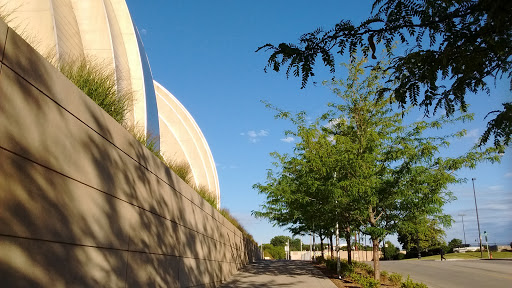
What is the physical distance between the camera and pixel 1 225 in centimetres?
315

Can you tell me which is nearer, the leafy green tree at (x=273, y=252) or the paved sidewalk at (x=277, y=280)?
the paved sidewalk at (x=277, y=280)

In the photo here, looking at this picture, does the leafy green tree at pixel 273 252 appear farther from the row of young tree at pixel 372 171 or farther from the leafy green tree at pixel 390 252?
the row of young tree at pixel 372 171

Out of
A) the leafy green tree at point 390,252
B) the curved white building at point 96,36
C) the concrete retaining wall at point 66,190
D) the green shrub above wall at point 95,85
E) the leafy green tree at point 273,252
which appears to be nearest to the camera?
the concrete retaining wall at point 66,190

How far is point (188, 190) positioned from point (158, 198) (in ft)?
8.92

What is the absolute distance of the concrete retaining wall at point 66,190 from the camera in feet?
11.0

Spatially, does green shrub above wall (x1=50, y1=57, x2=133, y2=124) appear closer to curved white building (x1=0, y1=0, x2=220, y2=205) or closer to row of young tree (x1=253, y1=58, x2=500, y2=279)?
curved white building (x1=0, y1=0, x2=220, y2=205)

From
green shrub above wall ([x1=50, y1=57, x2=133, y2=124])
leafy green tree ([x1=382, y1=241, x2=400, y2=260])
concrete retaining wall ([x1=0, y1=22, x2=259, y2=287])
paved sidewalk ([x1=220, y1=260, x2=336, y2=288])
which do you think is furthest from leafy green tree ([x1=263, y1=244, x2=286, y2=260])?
green shrub above wall ([x1=50, y1=57, x2=133, y2=124])

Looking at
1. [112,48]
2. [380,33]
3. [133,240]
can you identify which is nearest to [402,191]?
[133,240]

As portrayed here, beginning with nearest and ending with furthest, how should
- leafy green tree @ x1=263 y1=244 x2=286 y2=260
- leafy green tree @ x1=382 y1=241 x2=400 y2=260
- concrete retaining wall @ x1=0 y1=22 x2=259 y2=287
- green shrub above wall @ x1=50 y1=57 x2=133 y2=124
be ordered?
concrete retaining wall @ x1=0 y1=22 x2=259 y2=287, green shrub above wall @ x1=50 y1=57 x2=133 y2=124, leafy green tree @ x1=263 y1=244 x2=286 y2=260, leafy green tree @ x1=382 y1=241 x2=400 y2=260

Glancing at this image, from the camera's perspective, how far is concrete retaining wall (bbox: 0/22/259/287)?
3.35 meters

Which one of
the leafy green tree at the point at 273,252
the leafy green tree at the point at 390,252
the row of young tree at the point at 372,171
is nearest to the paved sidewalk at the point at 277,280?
the row of young tree at the point at 372,171

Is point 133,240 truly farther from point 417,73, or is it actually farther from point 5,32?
point 417,73

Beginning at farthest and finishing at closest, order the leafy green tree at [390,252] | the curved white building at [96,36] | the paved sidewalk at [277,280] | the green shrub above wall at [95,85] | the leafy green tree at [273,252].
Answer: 1. the leafy green tree at [390,252]
2. the leafy green tree at [273,252]
3. the paved sidewalk at [277,280]
4. the curved white building at [96,36]
5. the green shrub above wall at [95,85]

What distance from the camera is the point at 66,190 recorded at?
410 cm
